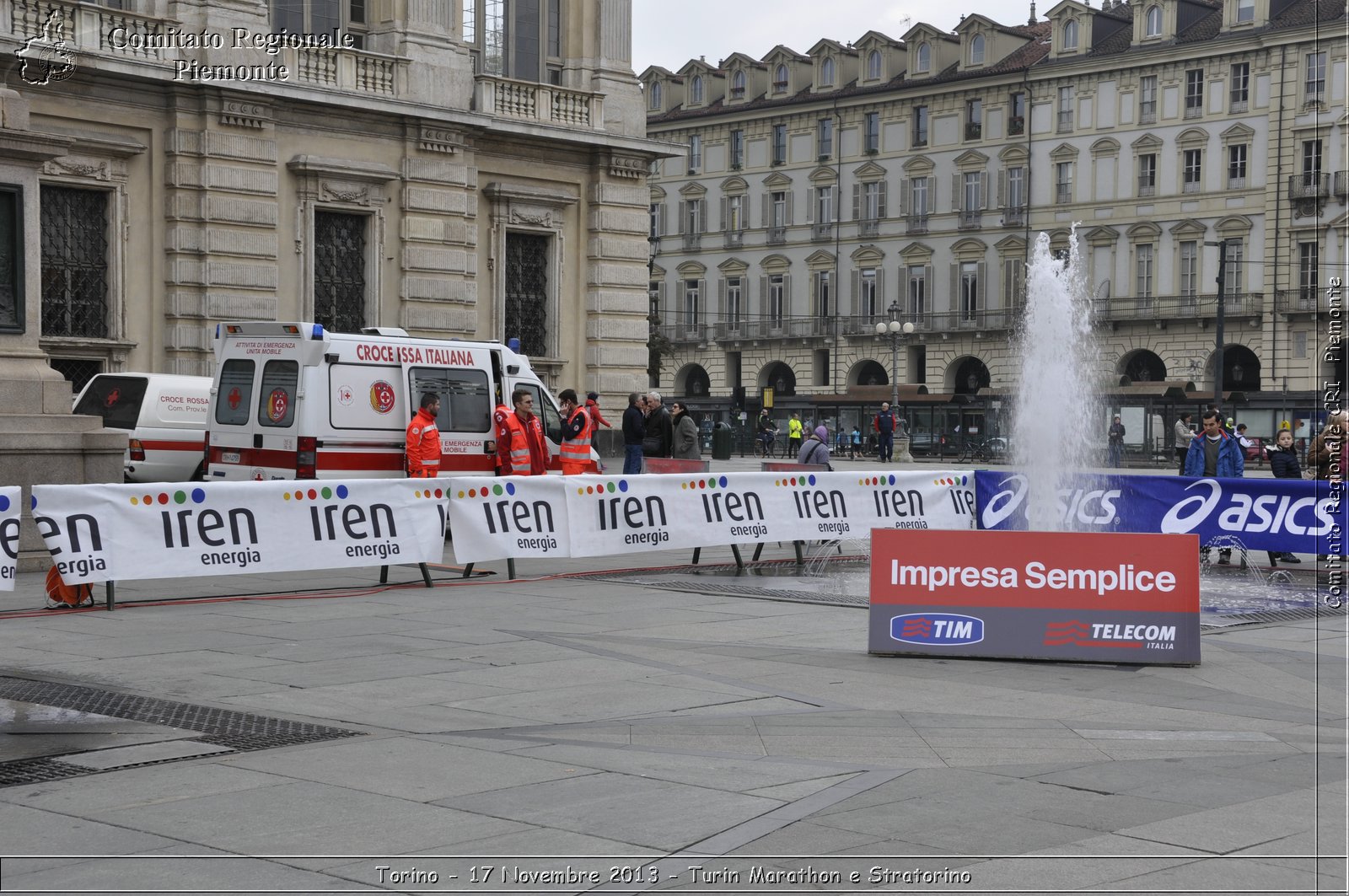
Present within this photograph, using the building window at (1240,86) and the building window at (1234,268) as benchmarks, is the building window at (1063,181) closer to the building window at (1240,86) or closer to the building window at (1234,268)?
the building window at (1240,86)

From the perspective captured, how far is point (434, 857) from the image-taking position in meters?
5.72

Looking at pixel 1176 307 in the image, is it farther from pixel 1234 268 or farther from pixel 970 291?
pixel 970 291

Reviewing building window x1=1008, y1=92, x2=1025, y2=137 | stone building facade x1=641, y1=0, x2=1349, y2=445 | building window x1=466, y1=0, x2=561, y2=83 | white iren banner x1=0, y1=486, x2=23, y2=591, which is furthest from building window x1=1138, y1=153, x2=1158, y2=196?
white iren banner x1=0, y1=486, x2=23, y2=591

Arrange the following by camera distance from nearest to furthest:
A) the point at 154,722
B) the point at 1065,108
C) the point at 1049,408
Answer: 1. the point at 154,722
2. the point at 1049,408
3. the point at 1065,108

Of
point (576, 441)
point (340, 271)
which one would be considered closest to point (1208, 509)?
point (576, 441)

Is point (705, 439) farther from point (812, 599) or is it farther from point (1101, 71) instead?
point (812, 599)

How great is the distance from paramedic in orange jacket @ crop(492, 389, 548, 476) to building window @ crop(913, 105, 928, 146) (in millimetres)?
65710

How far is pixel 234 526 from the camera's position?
43.6 feet

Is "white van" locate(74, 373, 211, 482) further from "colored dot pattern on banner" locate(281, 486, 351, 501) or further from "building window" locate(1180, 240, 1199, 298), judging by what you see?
"building window" locate(1180, 240, 1199, 298)

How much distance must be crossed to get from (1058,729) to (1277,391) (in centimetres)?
6201

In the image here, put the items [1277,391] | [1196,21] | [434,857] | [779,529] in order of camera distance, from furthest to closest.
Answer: [1196,21]
[1277,391]
[779,529]
[434,857]

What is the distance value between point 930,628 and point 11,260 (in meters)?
9.72

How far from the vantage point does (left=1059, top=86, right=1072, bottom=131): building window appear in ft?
249

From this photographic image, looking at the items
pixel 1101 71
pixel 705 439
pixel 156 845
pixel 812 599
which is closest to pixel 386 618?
pixel 812 599
